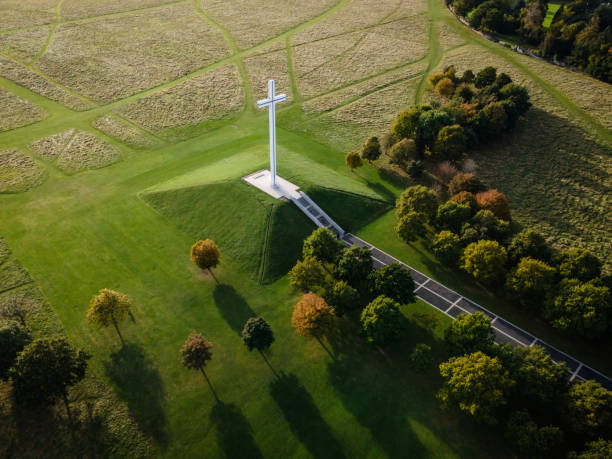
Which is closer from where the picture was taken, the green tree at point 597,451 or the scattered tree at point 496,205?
the green tree at point 597,451

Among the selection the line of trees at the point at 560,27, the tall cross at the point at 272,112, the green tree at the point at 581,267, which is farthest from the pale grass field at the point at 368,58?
the green tree at the point at 581,267

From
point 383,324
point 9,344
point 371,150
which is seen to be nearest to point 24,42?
point 371,150

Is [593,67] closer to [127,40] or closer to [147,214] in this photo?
[147,214]

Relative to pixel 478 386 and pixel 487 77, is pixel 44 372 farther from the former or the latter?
pixel 487 77

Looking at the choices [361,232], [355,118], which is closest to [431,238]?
[361,232]

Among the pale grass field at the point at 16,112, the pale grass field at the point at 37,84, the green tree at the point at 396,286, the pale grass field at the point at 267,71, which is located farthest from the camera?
the pale grass field at the point at 267,71

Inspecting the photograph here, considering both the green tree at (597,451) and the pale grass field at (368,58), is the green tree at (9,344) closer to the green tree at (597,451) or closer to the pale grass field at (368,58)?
the green tree at (597,451)

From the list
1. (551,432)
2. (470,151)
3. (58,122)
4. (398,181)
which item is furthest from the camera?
(58,122)
